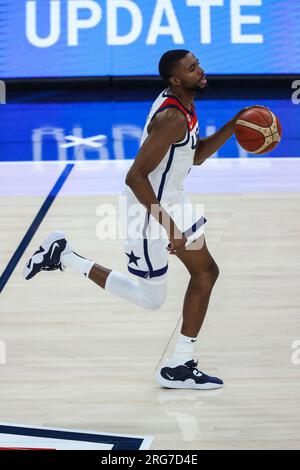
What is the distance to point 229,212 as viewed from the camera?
29.0 feet

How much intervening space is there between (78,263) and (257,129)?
1253 mm

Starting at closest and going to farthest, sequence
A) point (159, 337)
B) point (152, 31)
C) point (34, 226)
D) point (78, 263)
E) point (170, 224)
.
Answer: point (170, 224)
point (78, 263)
point (159, 337)
point (34, 226)
point (152, 31)

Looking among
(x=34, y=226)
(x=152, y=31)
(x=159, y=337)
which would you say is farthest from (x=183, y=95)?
(x=152, y=31)

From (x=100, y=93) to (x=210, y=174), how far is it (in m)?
3.64

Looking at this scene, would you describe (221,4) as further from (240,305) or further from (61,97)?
(240,305)

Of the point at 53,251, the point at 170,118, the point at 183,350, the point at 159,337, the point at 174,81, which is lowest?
the point at 159,337

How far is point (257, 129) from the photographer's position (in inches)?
220

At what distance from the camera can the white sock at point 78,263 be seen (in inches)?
234

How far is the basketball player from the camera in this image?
5258mm

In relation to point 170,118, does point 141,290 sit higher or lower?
lower

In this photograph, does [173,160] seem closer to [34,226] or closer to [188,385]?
[188,385]

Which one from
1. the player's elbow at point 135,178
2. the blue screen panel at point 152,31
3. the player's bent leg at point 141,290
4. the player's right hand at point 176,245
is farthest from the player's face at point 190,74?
the blue screen panel at point 152,31

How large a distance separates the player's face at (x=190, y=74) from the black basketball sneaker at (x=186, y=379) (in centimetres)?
151
